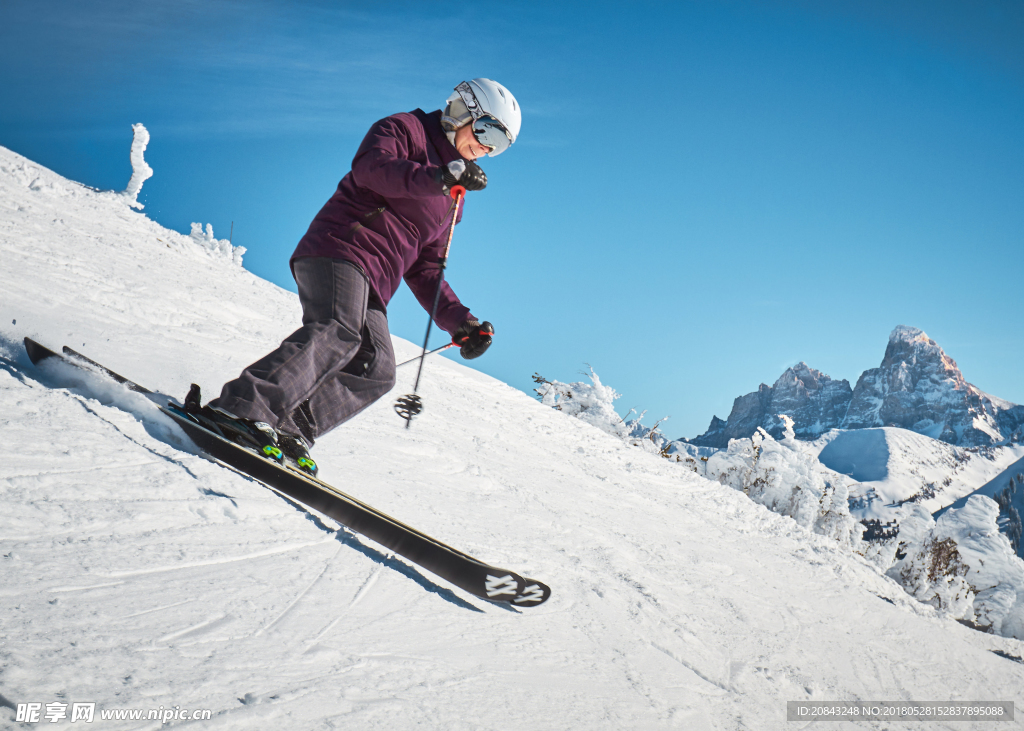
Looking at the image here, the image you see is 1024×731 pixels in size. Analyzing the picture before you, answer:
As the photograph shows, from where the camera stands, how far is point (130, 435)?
82.1 inches

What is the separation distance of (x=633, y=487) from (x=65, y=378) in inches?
158

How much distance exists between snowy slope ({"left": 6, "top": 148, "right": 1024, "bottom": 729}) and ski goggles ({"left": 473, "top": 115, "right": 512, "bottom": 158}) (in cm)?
186

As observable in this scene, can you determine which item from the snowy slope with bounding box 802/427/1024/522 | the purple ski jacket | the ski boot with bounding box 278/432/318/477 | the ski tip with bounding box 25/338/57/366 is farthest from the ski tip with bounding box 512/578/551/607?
the snowy slope with bounding box 802/427/1024/522

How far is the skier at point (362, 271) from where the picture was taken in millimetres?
2270

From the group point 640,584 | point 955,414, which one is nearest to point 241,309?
point 640,584

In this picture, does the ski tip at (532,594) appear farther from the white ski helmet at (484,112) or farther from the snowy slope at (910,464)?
the snowy slope at (910,464)

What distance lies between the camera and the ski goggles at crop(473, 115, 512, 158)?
301cm

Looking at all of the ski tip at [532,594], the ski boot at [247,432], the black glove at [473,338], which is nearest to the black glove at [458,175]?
the black glove at [473,338]

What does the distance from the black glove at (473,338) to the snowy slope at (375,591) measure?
2.53ft

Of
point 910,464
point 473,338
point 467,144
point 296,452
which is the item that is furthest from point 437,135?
point 910,464

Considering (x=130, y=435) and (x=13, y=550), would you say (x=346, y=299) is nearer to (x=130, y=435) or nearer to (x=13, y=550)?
(x=130, y=435)

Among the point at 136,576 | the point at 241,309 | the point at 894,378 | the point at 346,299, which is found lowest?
the point at 136,576

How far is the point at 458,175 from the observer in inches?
93.7

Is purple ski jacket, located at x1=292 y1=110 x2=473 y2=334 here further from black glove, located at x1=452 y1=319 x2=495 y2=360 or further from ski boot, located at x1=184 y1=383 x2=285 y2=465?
ski boot, located at x1=184 y1=383 x2=285 y2=465
